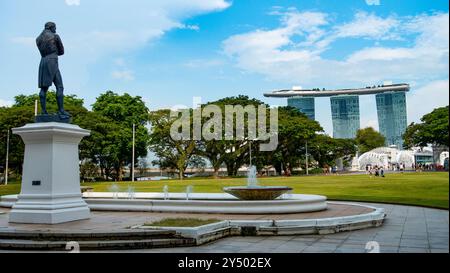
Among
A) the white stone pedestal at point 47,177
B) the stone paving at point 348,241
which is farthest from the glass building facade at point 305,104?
the white stone pedestal at point 47,177

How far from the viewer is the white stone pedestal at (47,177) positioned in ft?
37.9

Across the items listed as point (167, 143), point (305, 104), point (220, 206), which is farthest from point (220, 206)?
point (305, 104)

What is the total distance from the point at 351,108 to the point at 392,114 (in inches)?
712

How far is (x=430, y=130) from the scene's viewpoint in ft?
211

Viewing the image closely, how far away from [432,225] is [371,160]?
77406mm

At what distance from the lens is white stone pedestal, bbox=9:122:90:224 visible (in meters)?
11.6

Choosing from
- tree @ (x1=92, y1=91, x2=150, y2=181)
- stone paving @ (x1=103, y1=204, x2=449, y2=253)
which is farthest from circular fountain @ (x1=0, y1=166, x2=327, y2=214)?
tree @ (x1=92, y1=91, x2=150, y2=181)

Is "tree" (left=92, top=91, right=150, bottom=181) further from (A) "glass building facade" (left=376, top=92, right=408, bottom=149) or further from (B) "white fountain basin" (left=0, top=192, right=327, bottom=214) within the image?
(A) "glass building facade" (left=376, top=92, right=408, bottom=149)

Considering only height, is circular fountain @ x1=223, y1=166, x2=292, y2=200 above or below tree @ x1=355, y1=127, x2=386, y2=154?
below

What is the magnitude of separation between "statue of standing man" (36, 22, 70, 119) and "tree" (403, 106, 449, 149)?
6125 cm
